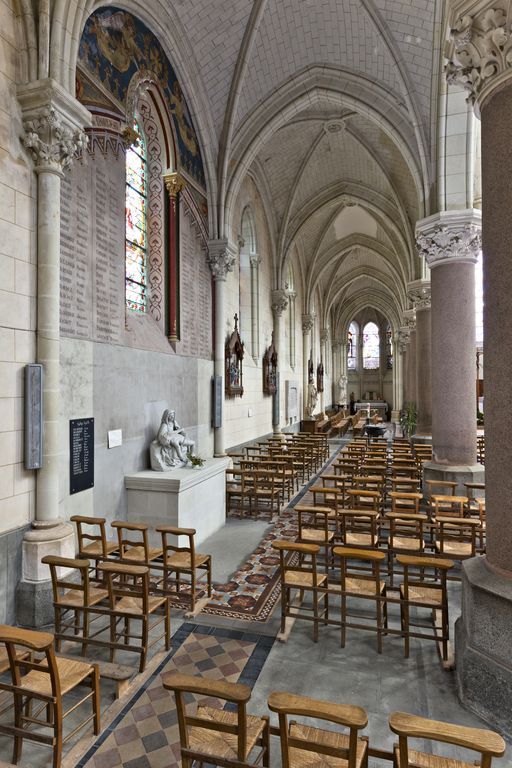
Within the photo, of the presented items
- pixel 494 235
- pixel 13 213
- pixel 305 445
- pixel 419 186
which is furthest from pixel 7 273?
pixel 305 445

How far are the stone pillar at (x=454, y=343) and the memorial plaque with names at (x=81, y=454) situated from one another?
605 cm

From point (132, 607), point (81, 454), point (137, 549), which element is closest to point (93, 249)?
point (81, 454)

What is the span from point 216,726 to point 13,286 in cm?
427

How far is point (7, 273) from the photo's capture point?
4.73 metres

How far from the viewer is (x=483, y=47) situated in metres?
3.72

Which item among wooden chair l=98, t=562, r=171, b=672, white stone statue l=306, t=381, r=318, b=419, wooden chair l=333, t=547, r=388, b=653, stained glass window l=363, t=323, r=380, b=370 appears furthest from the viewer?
stained glass window l=363, t=323, r=380, b=370

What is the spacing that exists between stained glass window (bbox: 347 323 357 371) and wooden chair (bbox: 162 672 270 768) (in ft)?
146

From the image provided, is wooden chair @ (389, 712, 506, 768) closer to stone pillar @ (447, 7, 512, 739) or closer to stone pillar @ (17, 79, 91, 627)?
stone pillar @ (447, 7, 512, 739)

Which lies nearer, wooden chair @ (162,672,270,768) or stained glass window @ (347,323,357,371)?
wooden chair @ (162,672,270,768)

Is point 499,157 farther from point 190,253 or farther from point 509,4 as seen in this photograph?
point 190,253

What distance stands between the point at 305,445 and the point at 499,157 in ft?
34.4

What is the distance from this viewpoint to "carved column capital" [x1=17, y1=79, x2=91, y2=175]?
4961 millimetres

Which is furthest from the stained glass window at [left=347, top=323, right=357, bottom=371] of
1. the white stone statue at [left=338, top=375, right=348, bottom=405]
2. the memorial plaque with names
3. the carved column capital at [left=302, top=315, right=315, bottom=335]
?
the memorial plaque with names

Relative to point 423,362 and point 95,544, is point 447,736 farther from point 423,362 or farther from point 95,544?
point 423,362
